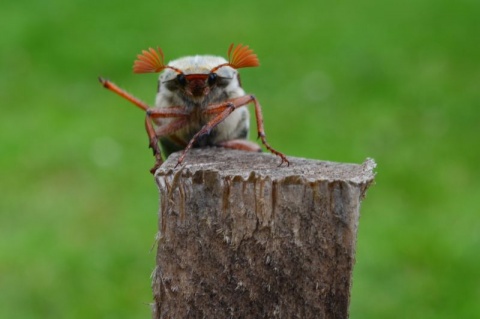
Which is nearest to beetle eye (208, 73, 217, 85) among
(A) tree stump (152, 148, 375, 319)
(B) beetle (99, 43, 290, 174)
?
(B) beetle (99, 43, 290, 174)

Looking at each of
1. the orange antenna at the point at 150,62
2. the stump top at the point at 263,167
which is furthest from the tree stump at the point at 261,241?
the orange antenna at the point at 150,62

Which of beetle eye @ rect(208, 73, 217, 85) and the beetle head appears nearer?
the beetle head

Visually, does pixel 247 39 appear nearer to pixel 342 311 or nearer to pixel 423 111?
pixel 423 111

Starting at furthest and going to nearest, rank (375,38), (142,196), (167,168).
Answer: (375,38) → (142,196) → (167,168)

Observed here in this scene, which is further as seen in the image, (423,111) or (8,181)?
(423,111)

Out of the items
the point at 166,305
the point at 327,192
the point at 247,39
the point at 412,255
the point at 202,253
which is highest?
the point at 247,39

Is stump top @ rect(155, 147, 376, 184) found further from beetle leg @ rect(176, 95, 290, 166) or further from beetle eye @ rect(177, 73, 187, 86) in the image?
beetle eye @ rect(177, 73, 187, 86)

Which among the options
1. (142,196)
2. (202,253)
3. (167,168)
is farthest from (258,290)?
(142,196)

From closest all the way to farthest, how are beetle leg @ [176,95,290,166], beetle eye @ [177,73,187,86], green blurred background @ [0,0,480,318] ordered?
beetle leg @ [176,95,290,166]
beetle eye @ [177,73,187,86]
green blurred background @ [0,0,480,318]

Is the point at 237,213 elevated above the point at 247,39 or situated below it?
below
